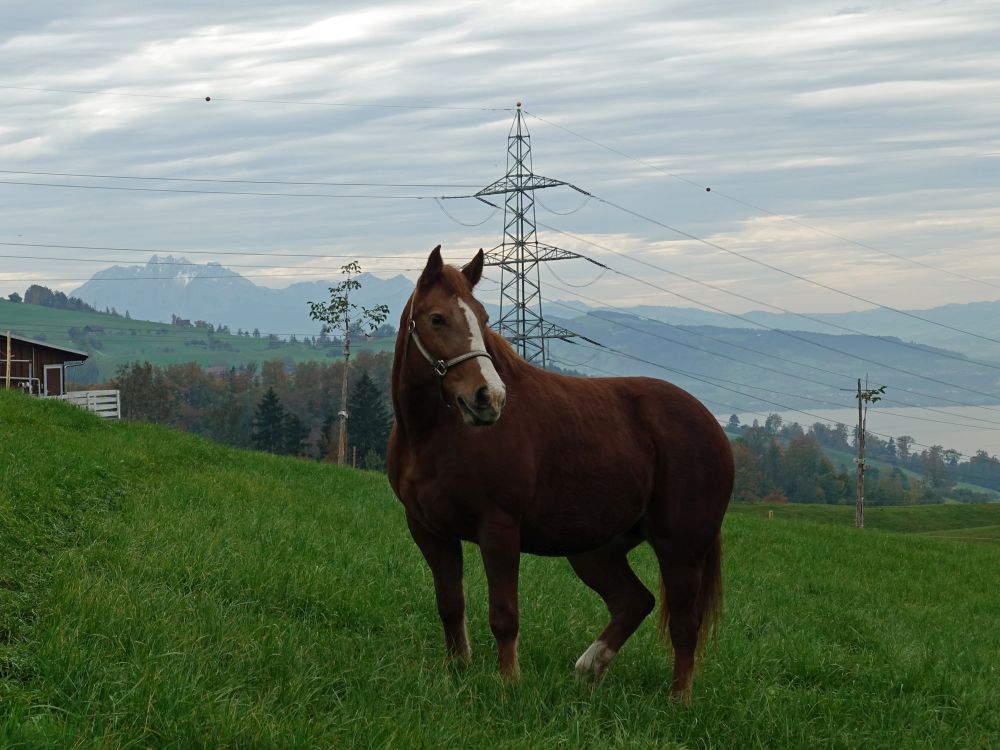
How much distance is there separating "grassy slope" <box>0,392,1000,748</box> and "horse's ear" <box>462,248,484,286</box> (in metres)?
2.57

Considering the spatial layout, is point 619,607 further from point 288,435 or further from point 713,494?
point 288,435

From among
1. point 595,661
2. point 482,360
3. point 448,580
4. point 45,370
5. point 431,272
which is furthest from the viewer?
point 45,370

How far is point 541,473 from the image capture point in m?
6.92

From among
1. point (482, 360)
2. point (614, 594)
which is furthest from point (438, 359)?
point (614, 594)

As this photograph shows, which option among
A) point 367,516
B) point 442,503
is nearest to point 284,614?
point 442,503

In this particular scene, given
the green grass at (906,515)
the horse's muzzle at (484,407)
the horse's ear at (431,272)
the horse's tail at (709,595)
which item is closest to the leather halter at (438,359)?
the horse's ear at (431,272)

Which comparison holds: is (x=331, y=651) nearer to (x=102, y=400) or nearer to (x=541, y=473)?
(x=541, y=473)

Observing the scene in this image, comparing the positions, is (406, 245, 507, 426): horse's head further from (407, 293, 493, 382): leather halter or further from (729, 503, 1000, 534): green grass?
(729, 503, 1000, 534): green grass

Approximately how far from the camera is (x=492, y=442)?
21.6 feet

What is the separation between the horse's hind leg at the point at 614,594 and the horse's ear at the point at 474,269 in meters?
2.32

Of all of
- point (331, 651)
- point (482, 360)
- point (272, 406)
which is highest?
point (272, 406)

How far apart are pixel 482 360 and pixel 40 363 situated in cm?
5530

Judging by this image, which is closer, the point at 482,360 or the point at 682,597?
the point at 482,360

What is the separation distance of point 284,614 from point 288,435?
296ft
